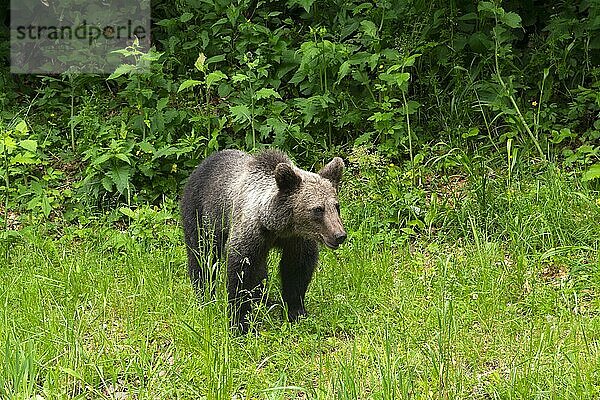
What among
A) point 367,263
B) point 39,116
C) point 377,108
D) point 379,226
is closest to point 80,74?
point 39,116

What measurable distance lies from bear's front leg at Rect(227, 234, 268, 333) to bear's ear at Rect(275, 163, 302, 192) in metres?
0.43

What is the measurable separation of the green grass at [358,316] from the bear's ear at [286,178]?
884mm

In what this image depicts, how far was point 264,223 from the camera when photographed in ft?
20.3

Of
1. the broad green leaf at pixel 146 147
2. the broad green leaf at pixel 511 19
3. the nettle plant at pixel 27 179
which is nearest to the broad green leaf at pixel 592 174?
the broad green leaf at pixel 511 19

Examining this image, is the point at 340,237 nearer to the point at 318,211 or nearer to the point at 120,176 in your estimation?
the point at 318,211

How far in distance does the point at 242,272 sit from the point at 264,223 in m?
0.38

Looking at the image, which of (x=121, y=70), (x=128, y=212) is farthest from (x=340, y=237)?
(x=121, y=70)

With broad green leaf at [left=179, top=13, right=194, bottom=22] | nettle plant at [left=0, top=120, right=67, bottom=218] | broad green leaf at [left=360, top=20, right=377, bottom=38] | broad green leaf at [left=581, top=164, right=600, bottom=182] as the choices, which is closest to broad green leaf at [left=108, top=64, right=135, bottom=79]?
nettle plant at [left=0, top=120, right=67, bottom=218]

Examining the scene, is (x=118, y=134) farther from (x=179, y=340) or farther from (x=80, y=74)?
(x=179, y=340)

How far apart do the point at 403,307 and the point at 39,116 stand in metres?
6.69

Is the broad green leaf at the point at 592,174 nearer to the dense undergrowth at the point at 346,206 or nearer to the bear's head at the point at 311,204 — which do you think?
the dense undergrowth at the point at 346,206

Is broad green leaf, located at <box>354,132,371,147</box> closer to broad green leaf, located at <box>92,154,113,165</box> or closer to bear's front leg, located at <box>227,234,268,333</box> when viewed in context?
broad green leaf, located at <box>92,154,113,165</box>

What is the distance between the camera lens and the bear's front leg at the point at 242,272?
6.20 m

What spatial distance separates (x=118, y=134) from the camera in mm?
9727
